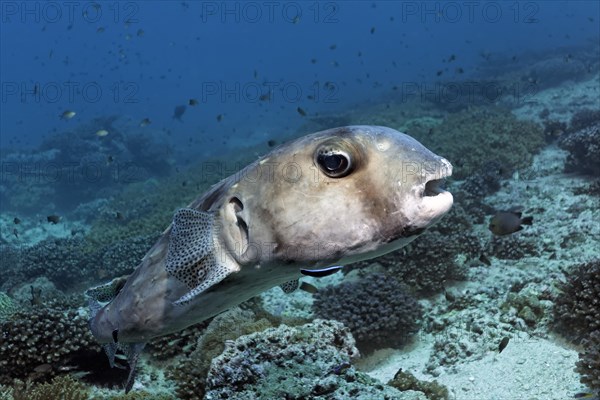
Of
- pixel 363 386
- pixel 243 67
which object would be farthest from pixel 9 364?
pixel 243 67

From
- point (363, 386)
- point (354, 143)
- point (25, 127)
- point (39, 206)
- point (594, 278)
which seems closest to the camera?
point (354, 143)

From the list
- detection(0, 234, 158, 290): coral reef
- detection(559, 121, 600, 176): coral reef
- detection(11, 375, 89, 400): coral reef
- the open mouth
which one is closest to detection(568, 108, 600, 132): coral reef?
detection(559, 121, 600, 176): coral reef

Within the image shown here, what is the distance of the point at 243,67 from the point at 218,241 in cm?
17969

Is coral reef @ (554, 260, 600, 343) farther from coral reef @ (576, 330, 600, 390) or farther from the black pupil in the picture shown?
the black pupil

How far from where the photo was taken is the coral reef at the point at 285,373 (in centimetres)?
356

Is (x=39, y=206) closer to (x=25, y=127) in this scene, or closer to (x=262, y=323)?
(x=262, y=323)

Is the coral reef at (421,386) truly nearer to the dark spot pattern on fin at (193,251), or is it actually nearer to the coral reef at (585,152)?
the dark spot pattern on fin at (193,251)

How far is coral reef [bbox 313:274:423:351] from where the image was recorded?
22.0 feet

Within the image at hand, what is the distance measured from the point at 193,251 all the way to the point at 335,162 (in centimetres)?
100

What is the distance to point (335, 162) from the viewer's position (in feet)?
7.00

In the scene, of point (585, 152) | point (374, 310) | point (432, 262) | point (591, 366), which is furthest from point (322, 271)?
point (585, 152)

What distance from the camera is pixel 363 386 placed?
3.67 m

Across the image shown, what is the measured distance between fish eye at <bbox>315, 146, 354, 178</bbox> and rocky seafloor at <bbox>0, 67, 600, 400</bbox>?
2247 millimetres

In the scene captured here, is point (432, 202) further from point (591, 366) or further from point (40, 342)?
point (40, 342)
